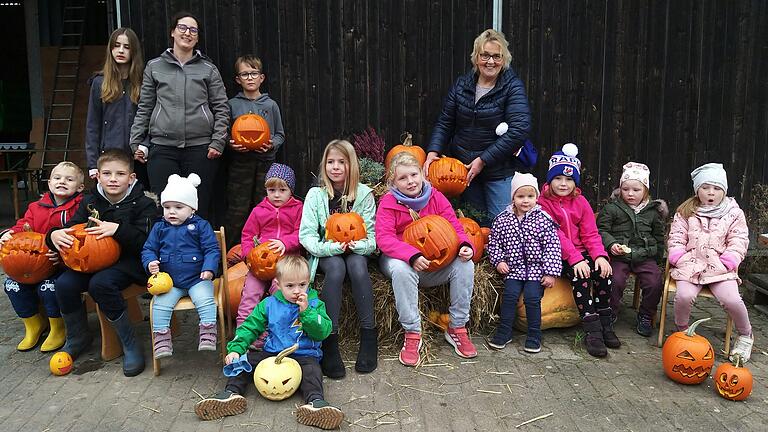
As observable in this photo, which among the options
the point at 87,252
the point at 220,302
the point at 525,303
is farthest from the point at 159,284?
the point at 525,303

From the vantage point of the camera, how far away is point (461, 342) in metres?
4.52

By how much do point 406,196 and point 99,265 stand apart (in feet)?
6.98

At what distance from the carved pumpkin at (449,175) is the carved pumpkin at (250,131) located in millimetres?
1540

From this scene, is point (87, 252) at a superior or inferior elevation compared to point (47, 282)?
superior

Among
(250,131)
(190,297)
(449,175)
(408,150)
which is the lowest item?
(190,297)

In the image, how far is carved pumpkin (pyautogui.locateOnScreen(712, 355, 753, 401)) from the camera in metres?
3.78

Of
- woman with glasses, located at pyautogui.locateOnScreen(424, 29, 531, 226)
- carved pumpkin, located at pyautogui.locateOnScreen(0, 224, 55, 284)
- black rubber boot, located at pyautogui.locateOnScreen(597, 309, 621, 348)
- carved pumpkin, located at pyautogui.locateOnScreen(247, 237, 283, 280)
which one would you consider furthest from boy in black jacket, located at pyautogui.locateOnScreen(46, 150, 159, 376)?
black rubber boot, located at pyautogui.locateOnScreen(597, 309, 621, 348)

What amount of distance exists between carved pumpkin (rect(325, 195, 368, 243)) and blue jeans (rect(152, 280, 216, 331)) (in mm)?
890

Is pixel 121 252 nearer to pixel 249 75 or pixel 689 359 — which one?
pixel 249 75

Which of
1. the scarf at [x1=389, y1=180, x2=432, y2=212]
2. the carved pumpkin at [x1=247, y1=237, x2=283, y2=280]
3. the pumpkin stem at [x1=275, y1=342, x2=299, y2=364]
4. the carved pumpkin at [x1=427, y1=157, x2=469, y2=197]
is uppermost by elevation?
the carved pumpkin at [x1=427, y1=157, x2=469, y2=197]

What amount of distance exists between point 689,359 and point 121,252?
379 cm

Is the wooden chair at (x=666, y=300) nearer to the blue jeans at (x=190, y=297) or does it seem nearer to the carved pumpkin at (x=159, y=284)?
the blue jeans at (x=190, y=297)

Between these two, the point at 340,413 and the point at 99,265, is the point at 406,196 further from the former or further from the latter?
the point at 99,265

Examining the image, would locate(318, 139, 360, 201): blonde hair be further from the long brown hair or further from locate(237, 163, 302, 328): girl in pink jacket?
the long brown hair
